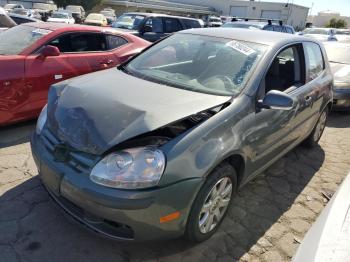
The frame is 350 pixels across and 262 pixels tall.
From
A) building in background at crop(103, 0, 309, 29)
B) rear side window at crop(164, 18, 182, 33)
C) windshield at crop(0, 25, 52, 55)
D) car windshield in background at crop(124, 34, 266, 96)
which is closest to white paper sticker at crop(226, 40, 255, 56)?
car windshield in background at crop(124, 34, 266, 96)

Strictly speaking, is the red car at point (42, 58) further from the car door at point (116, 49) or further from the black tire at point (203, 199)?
the black tire at point (203, 199)

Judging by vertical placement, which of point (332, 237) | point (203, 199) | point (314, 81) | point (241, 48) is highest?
point (241, 48)

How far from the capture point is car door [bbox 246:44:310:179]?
9.68 ft

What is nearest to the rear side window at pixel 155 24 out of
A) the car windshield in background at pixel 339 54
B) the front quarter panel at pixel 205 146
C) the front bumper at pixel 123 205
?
the car windshield in background at pixel 339 54

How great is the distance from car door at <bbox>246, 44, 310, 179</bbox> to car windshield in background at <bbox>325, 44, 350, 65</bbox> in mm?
5043

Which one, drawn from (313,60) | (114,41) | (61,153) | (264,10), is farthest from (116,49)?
(264,10)

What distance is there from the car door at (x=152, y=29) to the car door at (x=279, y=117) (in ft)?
22.4

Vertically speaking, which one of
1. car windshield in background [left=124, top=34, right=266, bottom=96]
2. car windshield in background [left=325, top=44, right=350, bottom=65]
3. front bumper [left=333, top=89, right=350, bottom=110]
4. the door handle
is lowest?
front bumper [left=333, top=89, right=350, bottom=110]

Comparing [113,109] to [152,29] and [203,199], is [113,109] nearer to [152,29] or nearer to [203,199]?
[203,199]

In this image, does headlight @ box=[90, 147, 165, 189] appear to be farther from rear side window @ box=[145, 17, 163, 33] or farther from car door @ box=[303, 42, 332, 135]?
rear side window @ box=[145, 17, 163, 33]

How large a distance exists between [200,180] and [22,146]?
2761 millimetres

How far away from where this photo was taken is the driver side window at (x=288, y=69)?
346 cm

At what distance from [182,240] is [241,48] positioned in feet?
6.14

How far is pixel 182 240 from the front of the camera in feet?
8.98
